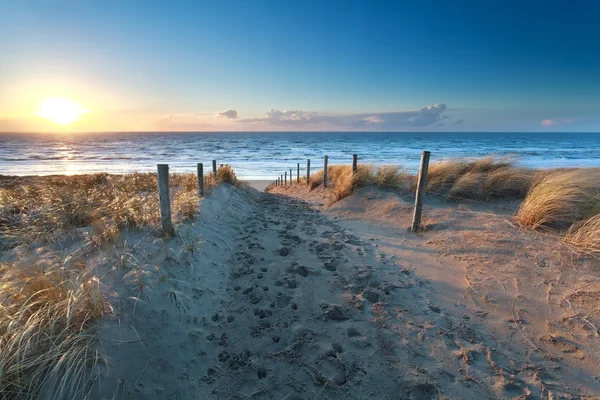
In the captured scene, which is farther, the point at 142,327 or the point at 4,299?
the point at 142,327

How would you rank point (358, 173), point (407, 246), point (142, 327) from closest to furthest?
1. point (142, 327)
2. point (407, 246)
3. point (358, 173)

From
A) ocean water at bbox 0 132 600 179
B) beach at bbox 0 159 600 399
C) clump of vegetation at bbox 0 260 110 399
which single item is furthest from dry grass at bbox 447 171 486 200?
clump of vegetation at bbox 0 260 110 399

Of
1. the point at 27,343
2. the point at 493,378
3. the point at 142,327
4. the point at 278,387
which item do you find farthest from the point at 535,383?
the point at 27,343

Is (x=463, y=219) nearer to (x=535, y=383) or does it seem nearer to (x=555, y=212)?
(x=555, y=212)

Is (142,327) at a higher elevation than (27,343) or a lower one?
lower

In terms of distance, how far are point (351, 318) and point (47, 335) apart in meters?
3.08

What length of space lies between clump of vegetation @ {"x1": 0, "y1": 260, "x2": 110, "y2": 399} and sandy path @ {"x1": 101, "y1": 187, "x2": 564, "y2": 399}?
26 centimetres

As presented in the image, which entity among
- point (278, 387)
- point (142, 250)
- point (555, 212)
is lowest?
point (278, 387)

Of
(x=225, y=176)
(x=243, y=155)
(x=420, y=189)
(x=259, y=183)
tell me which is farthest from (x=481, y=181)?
(x=243, y=155)

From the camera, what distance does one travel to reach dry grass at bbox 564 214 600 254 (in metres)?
4.42

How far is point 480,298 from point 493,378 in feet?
4.84

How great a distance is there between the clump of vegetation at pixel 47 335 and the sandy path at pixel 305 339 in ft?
0.86

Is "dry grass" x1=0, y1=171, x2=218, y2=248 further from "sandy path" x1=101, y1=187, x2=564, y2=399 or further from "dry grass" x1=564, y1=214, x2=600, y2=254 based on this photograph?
"dry grass" x1=564, y1=214, x2=600, y2=254

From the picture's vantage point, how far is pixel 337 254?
5602 mm
